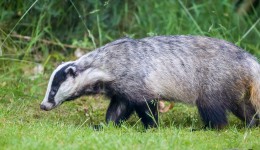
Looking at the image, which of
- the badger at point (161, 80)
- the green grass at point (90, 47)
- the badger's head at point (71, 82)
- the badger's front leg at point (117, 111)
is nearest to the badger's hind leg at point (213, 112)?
the badger at point (161, 80)

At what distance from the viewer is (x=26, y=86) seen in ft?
31.3

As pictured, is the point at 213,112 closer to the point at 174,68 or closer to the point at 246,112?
the point at 246,112

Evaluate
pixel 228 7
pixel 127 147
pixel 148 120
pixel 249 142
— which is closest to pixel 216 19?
pixel 228 7

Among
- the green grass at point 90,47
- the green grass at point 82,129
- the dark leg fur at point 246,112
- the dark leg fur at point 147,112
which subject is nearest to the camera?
the green grass at point 82,129

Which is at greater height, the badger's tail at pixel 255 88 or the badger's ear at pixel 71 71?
the badger's ear at pixel 71 71

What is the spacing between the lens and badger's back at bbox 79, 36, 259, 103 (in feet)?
25.1

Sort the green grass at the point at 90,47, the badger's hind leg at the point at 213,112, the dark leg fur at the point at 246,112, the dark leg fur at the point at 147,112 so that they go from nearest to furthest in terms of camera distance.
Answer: the green grass at the point at 90,47 → the dark leg fur at the point at 147,112 → the badger's hind leg at the point at 213,112 → the dark leg fur at the point at 246,112

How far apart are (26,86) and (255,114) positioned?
3.42m

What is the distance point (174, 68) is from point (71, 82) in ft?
3.68

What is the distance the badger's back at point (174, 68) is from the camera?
7.65 metres

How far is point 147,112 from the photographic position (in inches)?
299

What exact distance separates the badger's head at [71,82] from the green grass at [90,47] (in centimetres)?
28

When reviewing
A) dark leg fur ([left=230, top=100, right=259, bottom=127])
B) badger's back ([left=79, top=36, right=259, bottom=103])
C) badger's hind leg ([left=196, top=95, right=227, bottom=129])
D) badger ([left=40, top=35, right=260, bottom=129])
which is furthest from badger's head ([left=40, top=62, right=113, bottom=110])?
dark leg fur ([left=230, top=100, right=259, bottom=127])

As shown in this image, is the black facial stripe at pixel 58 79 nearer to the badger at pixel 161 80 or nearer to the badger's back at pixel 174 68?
the badger at pixel 161 80
